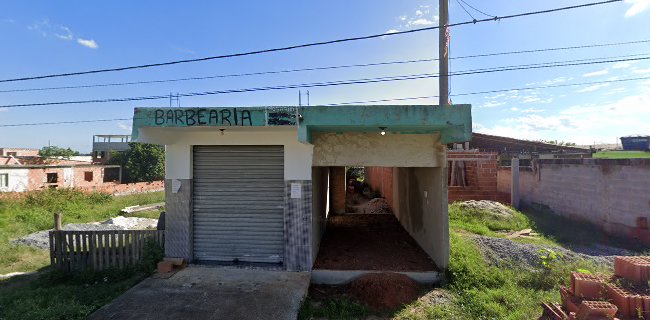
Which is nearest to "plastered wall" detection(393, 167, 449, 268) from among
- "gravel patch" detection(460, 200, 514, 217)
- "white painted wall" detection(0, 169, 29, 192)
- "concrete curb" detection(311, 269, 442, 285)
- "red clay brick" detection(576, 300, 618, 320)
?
"concrete curb" detection(311, 269, 442, 285)

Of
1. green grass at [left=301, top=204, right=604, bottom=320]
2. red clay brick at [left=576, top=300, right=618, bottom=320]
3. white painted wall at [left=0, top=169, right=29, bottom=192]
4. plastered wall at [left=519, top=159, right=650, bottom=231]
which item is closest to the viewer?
red clay brick at [left=576, top=300, right=618, bottom=320]

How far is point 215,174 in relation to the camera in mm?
6730

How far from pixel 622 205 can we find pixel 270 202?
34.6ft

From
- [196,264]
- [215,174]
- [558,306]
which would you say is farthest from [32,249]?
[558,306]

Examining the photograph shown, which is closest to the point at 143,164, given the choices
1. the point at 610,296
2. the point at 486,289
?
the point at 486,289

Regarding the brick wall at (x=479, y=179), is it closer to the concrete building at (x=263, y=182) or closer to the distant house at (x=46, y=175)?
the concrete building at (x=263, y=182)

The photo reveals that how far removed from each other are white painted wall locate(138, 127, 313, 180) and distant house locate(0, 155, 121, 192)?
19.6 metres

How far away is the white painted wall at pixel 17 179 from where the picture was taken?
20125 millimetres

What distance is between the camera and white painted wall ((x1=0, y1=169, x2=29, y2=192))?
66.0 feet

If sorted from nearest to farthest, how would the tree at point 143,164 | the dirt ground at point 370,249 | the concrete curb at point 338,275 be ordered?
1. the concrete curb at point 338,275
2. the dirt ground at point 370,249
3. the tree at point 143,164

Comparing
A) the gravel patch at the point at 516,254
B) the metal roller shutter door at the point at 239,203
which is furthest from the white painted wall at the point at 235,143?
the gravel patch at the point at 516,254

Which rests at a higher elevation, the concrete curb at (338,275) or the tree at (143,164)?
the tree at (143,164)

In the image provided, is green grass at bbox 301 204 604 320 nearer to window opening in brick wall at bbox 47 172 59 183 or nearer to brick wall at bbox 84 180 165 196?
brick wall at bbox 84 180 165 196

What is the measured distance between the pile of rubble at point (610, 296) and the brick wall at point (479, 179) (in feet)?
30.7
